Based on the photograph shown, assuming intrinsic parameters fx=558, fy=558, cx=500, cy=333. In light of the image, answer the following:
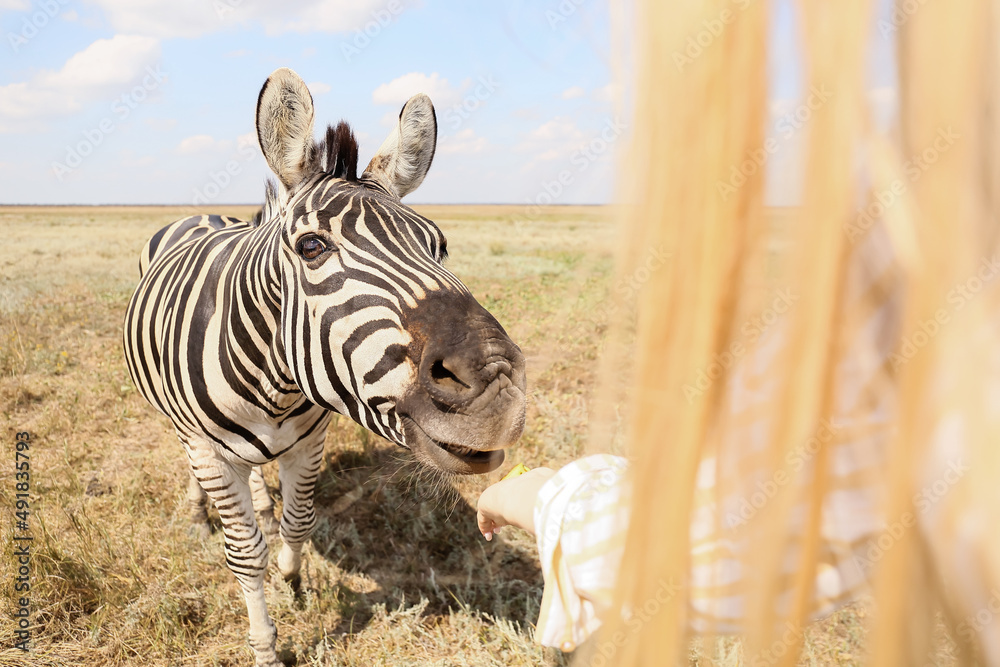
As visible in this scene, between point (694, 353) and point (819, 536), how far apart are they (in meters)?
0.24

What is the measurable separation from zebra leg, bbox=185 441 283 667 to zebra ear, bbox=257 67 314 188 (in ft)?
5.32

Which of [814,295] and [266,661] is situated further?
[266,661]

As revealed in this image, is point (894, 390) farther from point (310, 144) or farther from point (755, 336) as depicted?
point (310, 144)

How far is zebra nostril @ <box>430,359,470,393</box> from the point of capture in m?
1.89

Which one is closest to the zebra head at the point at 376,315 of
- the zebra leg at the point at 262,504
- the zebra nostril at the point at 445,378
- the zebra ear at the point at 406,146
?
the zebra nostril at the point at 445,378

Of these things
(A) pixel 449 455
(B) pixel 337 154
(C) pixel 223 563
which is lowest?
(C) pixel 223 563

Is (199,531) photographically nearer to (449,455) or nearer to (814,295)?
(449,455)

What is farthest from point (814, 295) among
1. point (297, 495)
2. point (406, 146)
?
point (297, 495)

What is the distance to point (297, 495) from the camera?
3.64 metres

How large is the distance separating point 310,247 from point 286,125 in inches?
29.4

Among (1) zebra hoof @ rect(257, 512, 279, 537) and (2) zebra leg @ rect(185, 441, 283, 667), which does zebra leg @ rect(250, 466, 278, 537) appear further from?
(2) zebra leg @ rect(185, 441, 283, 667)

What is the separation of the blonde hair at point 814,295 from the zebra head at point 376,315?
1247 millimetres

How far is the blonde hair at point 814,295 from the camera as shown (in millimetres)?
514

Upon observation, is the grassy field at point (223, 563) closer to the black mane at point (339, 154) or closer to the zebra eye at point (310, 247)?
the zebra eye at point (310, 247)
